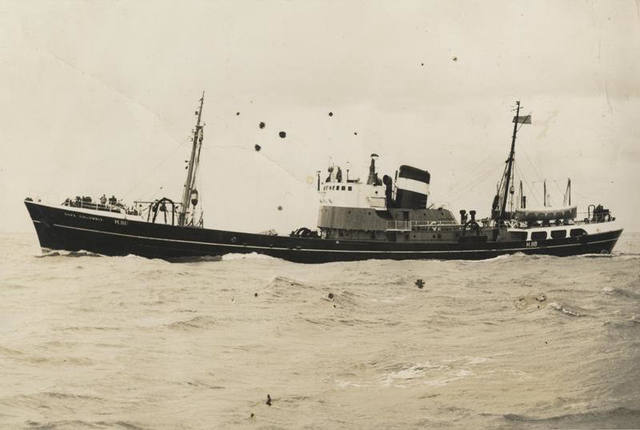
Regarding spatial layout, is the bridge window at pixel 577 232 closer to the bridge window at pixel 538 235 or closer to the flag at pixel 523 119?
the bridge window at pixel 538 235

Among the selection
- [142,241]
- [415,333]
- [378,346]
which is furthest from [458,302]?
[142,241]

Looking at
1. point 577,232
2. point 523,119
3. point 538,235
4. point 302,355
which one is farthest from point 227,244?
point 577,232

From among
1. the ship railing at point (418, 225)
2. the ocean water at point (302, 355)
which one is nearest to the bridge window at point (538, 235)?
the ship railing at point (418, 225)

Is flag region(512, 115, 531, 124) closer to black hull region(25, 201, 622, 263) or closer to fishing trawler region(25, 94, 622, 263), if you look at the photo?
fishing trawler region(25, 94, 622, 263)

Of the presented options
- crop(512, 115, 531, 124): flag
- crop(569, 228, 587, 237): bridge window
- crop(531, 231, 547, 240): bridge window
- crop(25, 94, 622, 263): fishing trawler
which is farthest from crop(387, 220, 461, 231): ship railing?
crop(512, 115, 531, 124): flag

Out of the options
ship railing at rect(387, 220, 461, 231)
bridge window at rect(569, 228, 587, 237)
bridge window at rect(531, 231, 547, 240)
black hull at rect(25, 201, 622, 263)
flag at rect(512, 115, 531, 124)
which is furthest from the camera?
bridge window at rect(569, 228, 587, 237)

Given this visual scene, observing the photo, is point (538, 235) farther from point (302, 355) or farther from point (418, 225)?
point (302, 355)

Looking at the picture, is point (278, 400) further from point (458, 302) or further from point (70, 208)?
point (70, 208)
